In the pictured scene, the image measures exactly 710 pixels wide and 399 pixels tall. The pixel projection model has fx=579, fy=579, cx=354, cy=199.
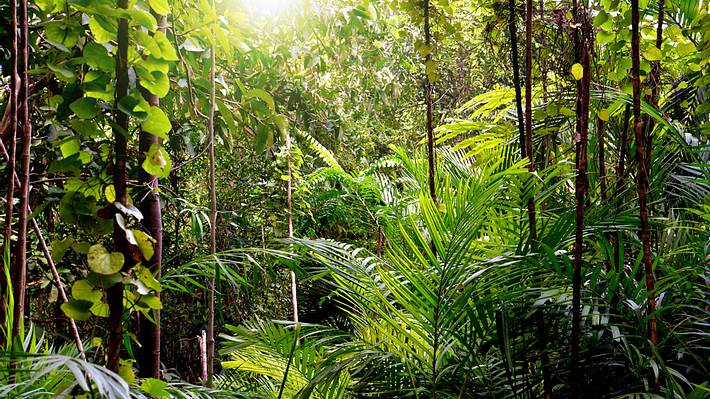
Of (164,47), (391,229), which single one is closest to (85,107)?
(164,47)

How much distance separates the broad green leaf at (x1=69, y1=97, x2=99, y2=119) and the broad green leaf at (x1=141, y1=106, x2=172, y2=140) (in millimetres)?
72

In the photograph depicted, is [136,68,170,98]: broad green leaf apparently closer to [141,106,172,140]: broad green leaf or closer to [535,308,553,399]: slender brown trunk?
[141,106,172,140]: broad green leaf

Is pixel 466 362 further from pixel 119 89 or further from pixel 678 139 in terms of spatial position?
pixel 119 89

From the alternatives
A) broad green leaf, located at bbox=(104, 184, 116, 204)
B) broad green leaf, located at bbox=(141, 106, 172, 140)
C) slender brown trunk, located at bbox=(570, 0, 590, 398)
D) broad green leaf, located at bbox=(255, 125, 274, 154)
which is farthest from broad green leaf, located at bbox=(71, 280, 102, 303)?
slender brown trunk, located at bbox=(570, 0, 590, 398)

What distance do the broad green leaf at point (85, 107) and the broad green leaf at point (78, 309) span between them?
27cm

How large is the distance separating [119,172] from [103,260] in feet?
0.45

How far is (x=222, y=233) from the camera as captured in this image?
4895mm

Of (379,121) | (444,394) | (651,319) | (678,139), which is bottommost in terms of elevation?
(444,394)

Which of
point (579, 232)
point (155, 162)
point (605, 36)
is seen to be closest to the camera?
point (155, 162)

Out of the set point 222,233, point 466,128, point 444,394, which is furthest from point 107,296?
point 222,233

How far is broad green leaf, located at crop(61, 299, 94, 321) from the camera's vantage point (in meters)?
0.84

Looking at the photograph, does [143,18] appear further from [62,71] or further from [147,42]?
[62,71]

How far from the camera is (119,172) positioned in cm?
87

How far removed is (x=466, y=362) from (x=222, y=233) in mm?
3755
